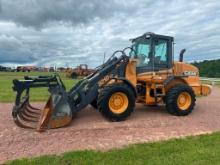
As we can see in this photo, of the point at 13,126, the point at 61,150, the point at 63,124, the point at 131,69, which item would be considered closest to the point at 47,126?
the point at 63,124

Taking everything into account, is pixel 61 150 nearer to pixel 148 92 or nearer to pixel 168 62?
pixel 148 92

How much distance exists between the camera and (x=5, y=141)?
23.3 ft

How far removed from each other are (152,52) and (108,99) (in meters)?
2.45

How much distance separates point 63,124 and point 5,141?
1.68 metres

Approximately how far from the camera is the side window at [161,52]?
10.6 meters

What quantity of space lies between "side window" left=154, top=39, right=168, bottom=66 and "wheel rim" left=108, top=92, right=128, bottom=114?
1910 millimetres

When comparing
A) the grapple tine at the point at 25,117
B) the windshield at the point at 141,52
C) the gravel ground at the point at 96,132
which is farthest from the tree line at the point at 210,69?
the grapple tine at the point at 25,117

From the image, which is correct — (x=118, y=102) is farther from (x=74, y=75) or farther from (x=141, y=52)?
(x=74, y=75)

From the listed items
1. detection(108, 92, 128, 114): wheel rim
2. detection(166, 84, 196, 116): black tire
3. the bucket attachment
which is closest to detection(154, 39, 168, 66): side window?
detection(166, 84, 196, 116): black tire

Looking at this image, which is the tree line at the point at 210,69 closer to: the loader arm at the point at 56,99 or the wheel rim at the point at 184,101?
the wheel rim at the point at 184,101

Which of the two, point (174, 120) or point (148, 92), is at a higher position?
point (148, 92)

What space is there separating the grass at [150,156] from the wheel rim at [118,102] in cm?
228

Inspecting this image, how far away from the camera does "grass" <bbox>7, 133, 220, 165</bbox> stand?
598 cm

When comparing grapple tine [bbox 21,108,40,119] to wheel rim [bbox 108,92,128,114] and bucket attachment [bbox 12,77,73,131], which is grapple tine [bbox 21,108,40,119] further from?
wheel rim [bbox 108,92,128,114]
